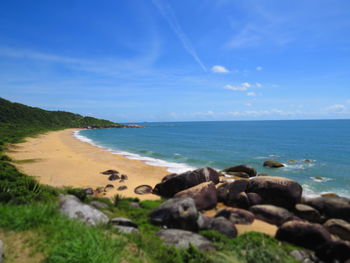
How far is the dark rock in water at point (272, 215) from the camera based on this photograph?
1172 cm

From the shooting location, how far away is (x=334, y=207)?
1251 cm

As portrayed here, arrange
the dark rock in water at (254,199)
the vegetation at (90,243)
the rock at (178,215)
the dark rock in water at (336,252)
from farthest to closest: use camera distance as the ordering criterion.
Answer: the dark rock in water at (254,199)
the rock at (178,215)
the dark rock in water at (336,252)
the vegetation at (90,243)

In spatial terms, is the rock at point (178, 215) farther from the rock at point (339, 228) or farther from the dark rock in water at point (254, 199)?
the rock at point (339, 228)

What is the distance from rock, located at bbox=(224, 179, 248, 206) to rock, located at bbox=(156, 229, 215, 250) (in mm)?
6870

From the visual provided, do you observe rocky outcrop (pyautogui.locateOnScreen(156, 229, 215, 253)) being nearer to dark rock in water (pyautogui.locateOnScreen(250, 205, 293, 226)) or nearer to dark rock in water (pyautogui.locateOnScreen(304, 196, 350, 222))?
dark rock in water (pyautogui.locateOnScreen(250, 205, 293, 226))

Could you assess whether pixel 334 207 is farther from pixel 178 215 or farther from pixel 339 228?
pixel 178 215

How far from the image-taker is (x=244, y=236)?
9336mm

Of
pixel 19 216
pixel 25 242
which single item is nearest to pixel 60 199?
pixel 19 216

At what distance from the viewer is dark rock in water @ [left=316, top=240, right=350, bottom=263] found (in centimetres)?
756

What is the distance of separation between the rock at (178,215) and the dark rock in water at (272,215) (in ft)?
15.7

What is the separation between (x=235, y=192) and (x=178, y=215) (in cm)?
653

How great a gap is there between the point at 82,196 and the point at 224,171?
56.8 ft

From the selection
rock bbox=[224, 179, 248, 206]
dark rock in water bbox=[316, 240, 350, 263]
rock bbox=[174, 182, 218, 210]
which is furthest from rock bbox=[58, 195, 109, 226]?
rock bbox=[224, 179, 248, 206]

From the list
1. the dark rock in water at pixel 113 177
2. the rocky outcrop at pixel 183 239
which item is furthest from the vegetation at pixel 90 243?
the dark rock in water at pixel 113 177
